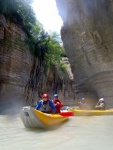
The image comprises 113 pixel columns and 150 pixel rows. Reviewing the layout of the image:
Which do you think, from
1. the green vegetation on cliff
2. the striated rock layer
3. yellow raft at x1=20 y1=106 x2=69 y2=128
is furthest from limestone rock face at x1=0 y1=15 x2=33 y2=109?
yellow raft at x1=20 y1=106 x2=69 y2=128

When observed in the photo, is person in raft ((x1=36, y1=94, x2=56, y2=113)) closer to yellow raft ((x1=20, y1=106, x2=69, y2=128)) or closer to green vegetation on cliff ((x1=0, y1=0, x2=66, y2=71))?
yellow raft ((x1=20, y1=106, x2=69, y2=128))

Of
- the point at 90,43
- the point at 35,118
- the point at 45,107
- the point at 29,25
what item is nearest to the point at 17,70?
the point at 29,25

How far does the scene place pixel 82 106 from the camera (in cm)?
1295

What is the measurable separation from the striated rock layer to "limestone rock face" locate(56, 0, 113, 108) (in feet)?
14.1

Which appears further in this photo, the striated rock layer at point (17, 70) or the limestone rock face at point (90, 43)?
the striated rock layer at point (17, 70)

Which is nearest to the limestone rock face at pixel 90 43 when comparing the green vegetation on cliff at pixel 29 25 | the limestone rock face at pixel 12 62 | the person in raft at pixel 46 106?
the limestone rock face at pixel 12 62

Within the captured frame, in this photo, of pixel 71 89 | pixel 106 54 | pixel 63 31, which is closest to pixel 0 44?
pixel 63 31

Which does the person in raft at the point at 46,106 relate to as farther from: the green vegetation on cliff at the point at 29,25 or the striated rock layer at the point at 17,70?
the green vegetation on cliff at the point at 29,25

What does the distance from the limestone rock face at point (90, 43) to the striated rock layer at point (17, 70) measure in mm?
4297

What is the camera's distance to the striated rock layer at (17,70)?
17.6m

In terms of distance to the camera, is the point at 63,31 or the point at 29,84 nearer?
the point at 63,31

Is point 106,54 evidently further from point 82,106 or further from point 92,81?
point 82,106

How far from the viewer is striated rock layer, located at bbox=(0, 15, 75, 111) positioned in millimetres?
17641

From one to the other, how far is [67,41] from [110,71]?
18.3 feet
